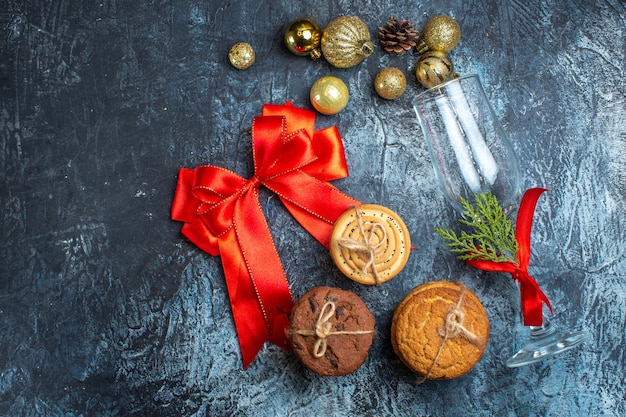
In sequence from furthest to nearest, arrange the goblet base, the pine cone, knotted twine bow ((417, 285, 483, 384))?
the pine cone → the goblet base → knotted twine bow ((417, 285, 483, 384))

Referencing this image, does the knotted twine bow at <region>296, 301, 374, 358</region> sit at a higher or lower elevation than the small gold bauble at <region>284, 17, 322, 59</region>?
lower

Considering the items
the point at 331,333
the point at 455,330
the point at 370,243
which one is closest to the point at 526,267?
the point at 455,330

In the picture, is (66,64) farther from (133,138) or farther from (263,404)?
(263,404)

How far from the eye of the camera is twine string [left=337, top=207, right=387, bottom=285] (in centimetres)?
133

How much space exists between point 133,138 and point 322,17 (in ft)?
1.94

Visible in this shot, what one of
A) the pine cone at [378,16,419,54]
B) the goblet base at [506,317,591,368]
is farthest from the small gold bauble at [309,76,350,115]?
the goblet base at [506,317,591,368]

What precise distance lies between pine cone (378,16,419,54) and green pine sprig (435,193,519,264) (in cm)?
45

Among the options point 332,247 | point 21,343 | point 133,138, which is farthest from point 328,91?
point 21,343

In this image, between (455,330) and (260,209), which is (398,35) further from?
(455,330)

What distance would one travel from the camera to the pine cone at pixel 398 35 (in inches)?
60.5


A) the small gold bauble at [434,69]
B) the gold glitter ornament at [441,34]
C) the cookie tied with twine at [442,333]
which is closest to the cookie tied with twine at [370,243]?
the cookie tied with twine at [442,333]

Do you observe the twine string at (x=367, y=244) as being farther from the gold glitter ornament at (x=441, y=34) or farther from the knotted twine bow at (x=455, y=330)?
the gold glitter ornament at (x=441, y=34)

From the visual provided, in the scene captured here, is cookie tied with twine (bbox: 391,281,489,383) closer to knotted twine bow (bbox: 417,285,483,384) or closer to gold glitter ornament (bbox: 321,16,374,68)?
knotted twine bow (bbox: 417,285,483,384)

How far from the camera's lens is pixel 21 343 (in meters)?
1.48
